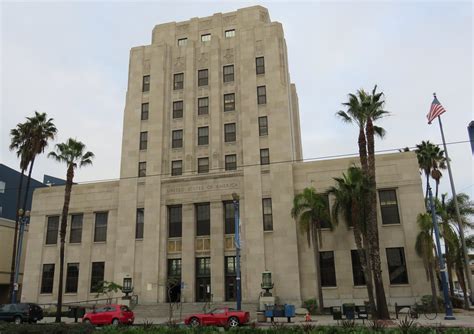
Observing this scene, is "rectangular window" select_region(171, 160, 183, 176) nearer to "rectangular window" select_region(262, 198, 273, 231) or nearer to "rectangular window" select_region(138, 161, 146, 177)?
"rectangular window" select_region(138, 161, 146, 177)

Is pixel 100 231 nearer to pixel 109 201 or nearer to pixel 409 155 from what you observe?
pixel 109 201

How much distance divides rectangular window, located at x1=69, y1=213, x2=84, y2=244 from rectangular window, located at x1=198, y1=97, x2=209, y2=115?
59.2 feet

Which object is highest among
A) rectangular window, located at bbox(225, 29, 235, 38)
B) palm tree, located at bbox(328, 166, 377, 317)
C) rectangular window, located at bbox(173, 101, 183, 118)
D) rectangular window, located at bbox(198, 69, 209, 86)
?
rectangular window, located at bbox(225, 29, 235, 38)

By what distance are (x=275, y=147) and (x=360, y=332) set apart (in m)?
32.2

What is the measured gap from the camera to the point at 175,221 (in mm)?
43438

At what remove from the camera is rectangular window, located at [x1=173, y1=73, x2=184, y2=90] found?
48406 millimetres

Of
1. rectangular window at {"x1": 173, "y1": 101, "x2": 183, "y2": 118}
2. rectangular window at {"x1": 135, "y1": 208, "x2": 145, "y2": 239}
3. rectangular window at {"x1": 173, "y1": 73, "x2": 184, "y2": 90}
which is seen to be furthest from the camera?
rectangular window at {"x1": 173, "y1": 73, "x2": 184, "y2": 90}

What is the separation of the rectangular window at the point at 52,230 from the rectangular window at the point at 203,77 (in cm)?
2303

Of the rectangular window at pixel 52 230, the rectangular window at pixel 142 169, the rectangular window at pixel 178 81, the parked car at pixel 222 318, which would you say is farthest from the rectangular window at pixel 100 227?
the parked car at pixel 222 318

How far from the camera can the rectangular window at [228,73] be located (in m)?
47.1

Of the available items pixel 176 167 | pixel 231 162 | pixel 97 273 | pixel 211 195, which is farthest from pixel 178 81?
pixel 97 273

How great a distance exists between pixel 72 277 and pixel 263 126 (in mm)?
26437

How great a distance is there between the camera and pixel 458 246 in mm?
41594

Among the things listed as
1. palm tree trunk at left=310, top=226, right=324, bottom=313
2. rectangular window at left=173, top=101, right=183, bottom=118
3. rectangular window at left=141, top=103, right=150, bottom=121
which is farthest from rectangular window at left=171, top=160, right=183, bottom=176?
palm tree trunk at left=310, top=226, right=324, bottom=313
